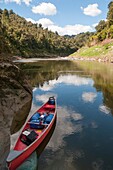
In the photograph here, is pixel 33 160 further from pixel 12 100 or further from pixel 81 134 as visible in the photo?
pixel 12 100

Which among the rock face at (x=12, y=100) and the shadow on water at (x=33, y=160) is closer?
the shadow on water at (x=33, y=160)

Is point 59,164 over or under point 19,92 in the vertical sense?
under

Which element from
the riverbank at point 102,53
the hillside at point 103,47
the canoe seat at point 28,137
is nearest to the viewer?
the canoe seat at point 28,137

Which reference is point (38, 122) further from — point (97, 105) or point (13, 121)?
point (97, 105)

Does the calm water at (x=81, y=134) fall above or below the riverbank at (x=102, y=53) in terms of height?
below

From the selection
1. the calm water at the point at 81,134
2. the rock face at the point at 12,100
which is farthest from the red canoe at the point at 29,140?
the rock face at the point at 12,100

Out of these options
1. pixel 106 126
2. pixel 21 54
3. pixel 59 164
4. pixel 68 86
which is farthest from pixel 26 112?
pixel 21 54

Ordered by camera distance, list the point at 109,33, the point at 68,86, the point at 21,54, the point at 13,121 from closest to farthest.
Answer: the point at 13,121
the point at 68,86
the point at 109,33
the point at 21,54

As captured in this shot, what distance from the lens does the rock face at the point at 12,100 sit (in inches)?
814

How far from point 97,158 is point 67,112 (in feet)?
40.5

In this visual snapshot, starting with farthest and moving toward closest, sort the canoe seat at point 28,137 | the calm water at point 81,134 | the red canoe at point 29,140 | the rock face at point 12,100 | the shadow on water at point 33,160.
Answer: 1. the rock face at point 12,100
2. the canoe seat at point 28,137
3. the calm water at point 81,134
4. the shadow on water at point 33,160
5. the red canoe at point 29,140

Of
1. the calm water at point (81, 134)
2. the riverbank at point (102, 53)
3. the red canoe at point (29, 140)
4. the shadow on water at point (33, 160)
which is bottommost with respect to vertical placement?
the calm water at point (81, 134)

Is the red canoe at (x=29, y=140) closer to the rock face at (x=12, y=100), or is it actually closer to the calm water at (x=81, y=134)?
the calm water at (x=81, y=134)

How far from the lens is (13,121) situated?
23.8 meters
